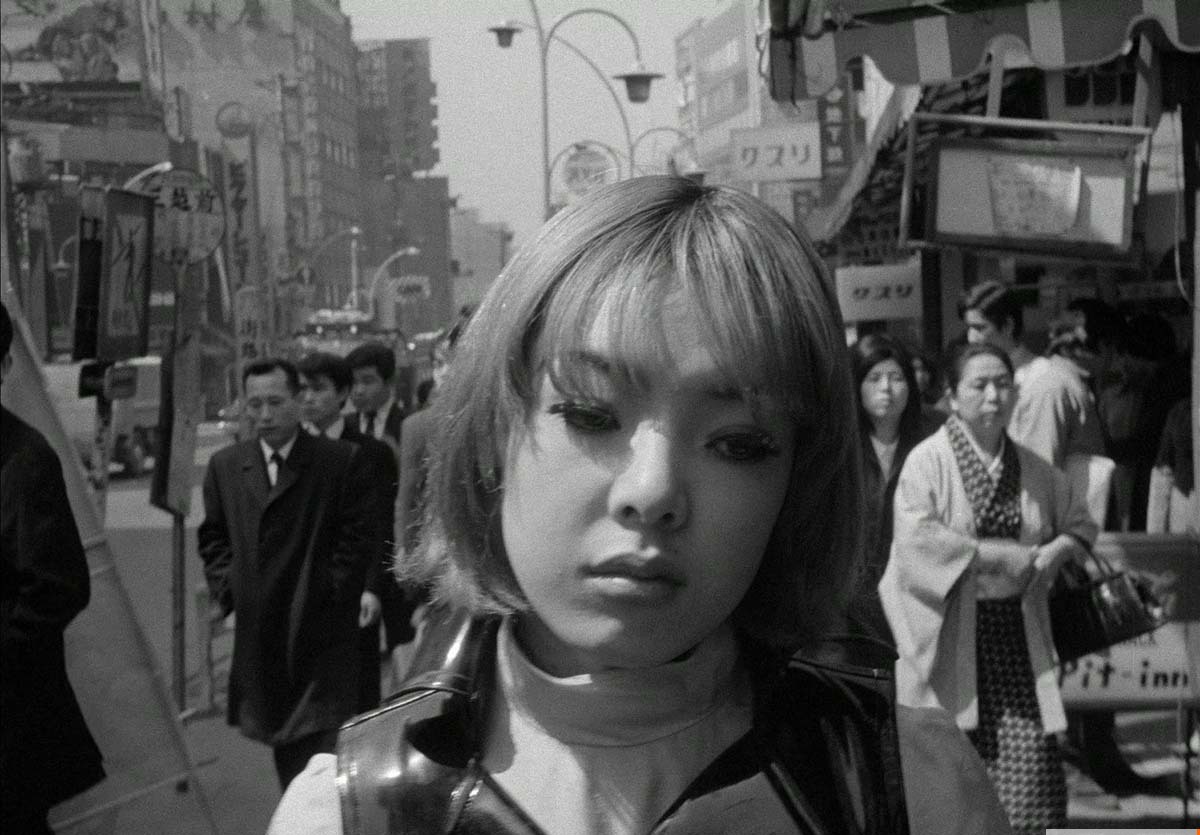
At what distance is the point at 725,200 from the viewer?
55.8 inches

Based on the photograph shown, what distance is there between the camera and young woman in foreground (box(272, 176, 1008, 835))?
4.27 feet

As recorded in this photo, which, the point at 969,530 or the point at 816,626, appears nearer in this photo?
the point at 816,626

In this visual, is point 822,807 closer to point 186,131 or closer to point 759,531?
point 759,531

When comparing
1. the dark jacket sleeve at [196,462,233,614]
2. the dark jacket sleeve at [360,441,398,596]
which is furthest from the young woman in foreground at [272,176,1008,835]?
the dark jacket sleeve at [196,462,233,614]

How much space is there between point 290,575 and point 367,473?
0.52 metres

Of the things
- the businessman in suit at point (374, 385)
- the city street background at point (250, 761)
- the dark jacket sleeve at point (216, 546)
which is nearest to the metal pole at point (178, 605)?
the city street background at point (250, 761)

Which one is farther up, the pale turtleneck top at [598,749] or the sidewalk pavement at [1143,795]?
the pale turtleneck top at [598,749]

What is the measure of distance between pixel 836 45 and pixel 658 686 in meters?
4.75

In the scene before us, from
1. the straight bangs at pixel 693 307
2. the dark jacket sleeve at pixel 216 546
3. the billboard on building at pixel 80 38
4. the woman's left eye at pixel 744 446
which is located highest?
the billboard on building at pixel 80 38

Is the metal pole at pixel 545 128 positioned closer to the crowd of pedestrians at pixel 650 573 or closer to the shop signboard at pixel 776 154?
the shop signboard at pixel 776 154

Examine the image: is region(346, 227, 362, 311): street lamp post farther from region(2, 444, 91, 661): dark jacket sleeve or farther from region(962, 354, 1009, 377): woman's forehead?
region(2, 444, 91, 661): dark jacket sleeve

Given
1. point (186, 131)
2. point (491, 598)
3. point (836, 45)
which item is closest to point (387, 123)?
point (186, 131)

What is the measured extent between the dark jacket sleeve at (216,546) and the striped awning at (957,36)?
108 inches

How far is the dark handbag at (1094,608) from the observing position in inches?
227
